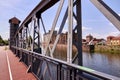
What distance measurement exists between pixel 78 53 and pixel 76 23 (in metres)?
0.82

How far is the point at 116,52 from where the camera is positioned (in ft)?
182

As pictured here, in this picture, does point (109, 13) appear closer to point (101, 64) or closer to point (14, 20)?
point (101, 64)

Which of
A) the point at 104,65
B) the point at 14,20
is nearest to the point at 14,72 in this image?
the point at 104,65

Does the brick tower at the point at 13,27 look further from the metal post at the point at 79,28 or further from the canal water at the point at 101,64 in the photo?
the metal post at the point at 79,28

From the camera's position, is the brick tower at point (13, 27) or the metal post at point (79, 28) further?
the brick tower at point (13, 27)

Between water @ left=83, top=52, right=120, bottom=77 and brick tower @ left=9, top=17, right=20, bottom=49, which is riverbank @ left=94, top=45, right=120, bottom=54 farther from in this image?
brick tower @ left=9, top=17, right=20, bottom=49

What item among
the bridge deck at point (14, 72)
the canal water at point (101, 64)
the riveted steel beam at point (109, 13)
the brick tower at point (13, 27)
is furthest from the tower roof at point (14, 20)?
the riveted steel beam at point (109, 13)

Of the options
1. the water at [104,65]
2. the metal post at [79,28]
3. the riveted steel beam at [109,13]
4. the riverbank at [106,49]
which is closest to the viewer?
the riveted steel beam at [109,13]

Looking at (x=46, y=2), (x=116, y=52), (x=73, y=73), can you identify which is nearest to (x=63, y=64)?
(x=73, y=73)

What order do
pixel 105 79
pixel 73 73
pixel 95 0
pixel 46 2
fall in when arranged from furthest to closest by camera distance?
1. pixel 46 2
2. pixel 73 73
3. pixel 95 0
4. pixel 105 79

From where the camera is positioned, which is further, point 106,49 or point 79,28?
point 106,49

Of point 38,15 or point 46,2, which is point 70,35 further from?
point 38,15

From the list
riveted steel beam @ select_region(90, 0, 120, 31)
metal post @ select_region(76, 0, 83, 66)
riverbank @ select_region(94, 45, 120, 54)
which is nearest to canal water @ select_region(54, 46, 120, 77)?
metal post @ select_region(76, 0, 83, 66)

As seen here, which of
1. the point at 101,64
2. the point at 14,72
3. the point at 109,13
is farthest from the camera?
the point at 101,64
